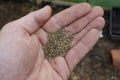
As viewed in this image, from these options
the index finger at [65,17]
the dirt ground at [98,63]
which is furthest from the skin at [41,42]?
the dirt ground at [98,63]

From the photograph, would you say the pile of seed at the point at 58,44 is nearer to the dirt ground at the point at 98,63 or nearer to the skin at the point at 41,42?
the skin at the point at 41,42

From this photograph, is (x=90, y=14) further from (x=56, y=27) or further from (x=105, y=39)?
(x=105, y=39)

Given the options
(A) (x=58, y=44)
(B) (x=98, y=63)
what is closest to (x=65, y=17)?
(A) (x=58, y=44)

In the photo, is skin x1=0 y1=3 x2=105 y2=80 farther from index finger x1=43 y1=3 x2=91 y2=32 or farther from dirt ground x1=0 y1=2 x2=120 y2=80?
dirt ground x1=0 y1=2 x2=120 y2=80

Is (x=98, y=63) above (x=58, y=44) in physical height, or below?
below

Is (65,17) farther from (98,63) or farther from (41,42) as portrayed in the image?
(98,63)

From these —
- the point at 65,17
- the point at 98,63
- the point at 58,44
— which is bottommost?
the point at 98,63

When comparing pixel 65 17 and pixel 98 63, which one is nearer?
pixel 65 17

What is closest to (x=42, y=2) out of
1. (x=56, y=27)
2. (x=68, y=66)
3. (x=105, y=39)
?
(x=105, y=39)
